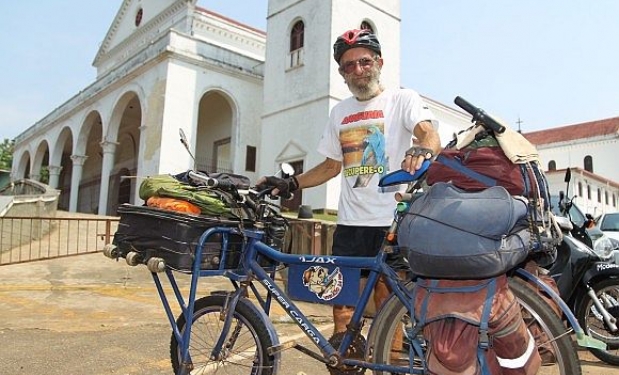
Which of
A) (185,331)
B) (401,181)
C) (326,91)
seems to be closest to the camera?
(401,181)

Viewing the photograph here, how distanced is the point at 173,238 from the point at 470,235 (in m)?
1.46

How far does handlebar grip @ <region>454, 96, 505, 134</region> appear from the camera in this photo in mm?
1793

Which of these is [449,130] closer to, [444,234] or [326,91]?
[326,91]

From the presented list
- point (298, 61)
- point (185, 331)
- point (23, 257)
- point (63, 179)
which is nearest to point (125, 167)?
point (63, 179)

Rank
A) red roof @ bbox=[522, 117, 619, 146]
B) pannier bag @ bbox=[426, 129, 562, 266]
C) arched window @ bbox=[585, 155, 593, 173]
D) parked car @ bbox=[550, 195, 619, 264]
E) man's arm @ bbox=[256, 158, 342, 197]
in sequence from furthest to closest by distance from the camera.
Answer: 1. arched window @ bbox=[585, 155, 593, 173]
2. red roof @ bbox=[522, 117, 619, 146]
3. parked car @ bbox=[550, 195, 619, 264]
4. man's arm @ bbox=[256, 158, 342, 197]
5. pannier bag @ bbox=[426, 129, 562, 266]

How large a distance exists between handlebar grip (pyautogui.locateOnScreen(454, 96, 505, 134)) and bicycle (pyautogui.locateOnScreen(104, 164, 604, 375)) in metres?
0.34

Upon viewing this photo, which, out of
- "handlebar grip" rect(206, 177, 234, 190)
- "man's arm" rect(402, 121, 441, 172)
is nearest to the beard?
"man's arm" rect(402, 121, 441, 172)

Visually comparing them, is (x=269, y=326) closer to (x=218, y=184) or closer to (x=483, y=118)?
(x=218, y=184)

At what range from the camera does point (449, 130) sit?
22.1 metres

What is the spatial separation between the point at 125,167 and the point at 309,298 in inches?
1019

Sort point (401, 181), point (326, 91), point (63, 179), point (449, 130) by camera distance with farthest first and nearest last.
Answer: point (63, 179) < point (449, 130) < point (326, 91) < point (401, 181)

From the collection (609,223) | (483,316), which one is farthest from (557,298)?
(609,223)

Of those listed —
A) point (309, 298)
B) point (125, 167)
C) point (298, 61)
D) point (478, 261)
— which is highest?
point (298, 61)

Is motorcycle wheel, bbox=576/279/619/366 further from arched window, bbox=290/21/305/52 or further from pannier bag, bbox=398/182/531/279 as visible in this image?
arched window, bbox=290/21/305/52
